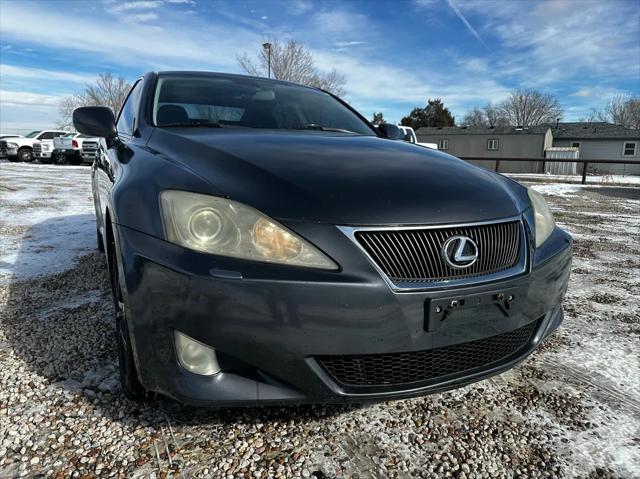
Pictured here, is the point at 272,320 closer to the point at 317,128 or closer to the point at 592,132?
the point at 317,128

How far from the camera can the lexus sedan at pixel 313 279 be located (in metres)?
1.34

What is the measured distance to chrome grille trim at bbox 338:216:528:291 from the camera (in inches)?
55.7

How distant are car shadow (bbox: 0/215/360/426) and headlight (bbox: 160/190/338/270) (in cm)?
76

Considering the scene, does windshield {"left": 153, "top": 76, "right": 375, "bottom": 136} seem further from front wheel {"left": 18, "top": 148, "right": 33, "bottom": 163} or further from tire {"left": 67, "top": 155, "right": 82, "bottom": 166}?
front wheel {"left": 18, "top": 148, "right": 33, "bottom": 163}

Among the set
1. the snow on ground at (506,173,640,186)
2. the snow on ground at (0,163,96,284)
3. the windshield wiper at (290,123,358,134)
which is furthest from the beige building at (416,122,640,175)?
the windshield wiper at (290,123,358,134)

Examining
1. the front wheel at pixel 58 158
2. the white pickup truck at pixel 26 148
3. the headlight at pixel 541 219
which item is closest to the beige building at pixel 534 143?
the front wheel at pixel 58 158

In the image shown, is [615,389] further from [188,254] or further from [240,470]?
[188,254]

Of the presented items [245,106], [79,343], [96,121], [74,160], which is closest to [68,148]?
[74,160]

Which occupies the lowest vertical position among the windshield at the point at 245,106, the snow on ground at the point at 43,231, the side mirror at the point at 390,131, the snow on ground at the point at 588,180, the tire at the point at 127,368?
the snow on ground at the point at 588,180

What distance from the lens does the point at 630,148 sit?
3722cm

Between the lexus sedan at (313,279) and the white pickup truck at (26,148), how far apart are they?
24.4 metres

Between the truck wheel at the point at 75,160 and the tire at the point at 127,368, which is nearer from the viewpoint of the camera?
the tire at the point at 127,368

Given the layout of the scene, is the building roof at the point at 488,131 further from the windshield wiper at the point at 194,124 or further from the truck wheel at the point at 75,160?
the windshield wiper at the point at 194,124

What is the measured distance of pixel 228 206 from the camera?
4.75ft
